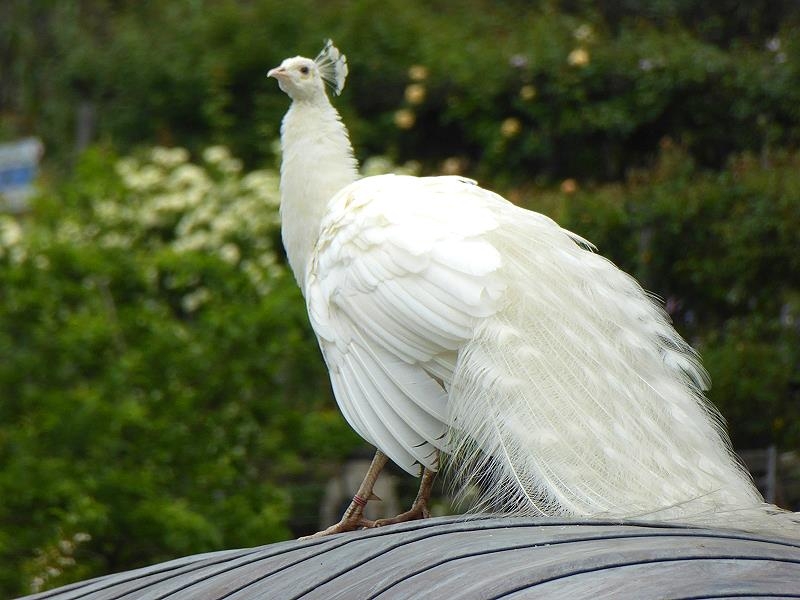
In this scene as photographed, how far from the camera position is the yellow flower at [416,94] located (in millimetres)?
9555

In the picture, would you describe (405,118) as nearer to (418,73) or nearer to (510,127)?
(418,73)

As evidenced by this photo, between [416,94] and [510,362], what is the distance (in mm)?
6533

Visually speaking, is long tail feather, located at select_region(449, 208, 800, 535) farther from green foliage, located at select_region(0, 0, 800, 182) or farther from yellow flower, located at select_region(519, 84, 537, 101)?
yellow flower, located at select_region(519, 84, 537, 101)

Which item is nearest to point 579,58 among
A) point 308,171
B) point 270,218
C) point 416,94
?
point 416,94

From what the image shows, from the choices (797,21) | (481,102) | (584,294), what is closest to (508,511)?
(584,294)

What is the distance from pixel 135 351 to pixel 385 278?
117 inches

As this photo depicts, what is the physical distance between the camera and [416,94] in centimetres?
955

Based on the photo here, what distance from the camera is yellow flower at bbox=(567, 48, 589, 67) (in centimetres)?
909

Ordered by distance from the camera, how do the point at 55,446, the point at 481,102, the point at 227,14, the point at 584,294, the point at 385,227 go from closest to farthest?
the point at 584,294 < the point at 385,227 < the point at 55,446 < the point at 481,102 < the point at 227,14

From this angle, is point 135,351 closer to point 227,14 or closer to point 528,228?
point 528,228

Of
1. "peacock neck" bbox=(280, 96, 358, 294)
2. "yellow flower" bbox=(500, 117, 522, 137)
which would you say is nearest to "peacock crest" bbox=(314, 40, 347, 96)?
"peacock neck" bbox=(280, 96, 358, 294)

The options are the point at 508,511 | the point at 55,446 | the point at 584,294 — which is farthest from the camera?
the point at 55,446

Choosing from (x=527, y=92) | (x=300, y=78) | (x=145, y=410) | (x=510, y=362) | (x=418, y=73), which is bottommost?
(x=510, y=362)

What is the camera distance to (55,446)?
20.3 ft
